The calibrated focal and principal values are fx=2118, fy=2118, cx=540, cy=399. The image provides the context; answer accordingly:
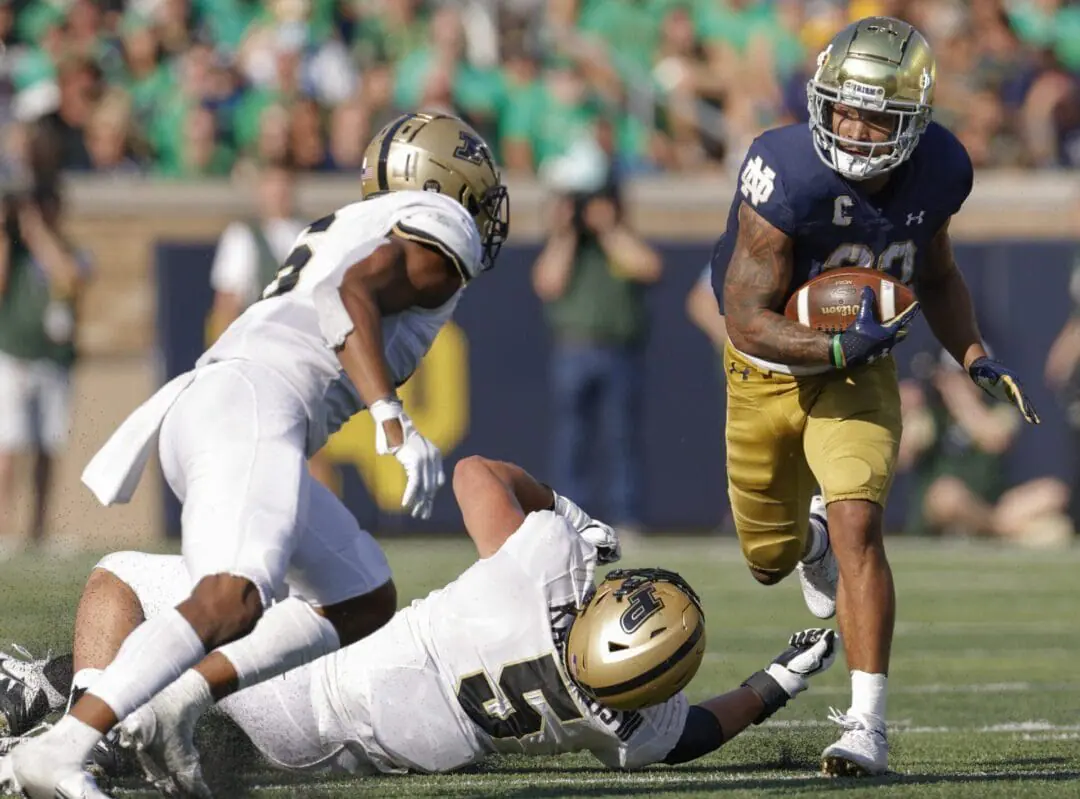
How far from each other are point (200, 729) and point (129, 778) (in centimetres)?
21

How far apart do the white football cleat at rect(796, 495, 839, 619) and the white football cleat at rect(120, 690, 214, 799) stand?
2.53 metres

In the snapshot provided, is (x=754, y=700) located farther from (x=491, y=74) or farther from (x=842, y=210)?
(x=491, y=74)

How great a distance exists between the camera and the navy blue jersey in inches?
221

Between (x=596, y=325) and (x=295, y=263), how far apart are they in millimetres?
6745

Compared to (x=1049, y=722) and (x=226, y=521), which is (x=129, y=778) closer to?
(x=226, y=521)

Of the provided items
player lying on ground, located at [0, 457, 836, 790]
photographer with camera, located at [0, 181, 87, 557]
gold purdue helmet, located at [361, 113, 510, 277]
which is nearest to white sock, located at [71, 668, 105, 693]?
player lying on ground, located at [0, 457, 836, 790]

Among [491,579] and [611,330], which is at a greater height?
[491,579]

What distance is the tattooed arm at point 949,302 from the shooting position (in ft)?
19.6

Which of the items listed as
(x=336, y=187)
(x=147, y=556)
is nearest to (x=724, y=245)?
(x=147, y=556)

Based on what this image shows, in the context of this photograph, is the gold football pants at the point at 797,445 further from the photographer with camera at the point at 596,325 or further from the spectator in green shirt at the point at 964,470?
the spectator in green shirt at the point at 964,470

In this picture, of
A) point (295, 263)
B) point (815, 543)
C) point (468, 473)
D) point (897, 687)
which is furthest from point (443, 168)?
point (897, 687)

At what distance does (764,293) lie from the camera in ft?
18.6

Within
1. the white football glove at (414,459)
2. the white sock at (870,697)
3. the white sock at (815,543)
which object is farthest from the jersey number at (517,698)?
the white sock at (815,543)

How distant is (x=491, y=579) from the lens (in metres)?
4.79
